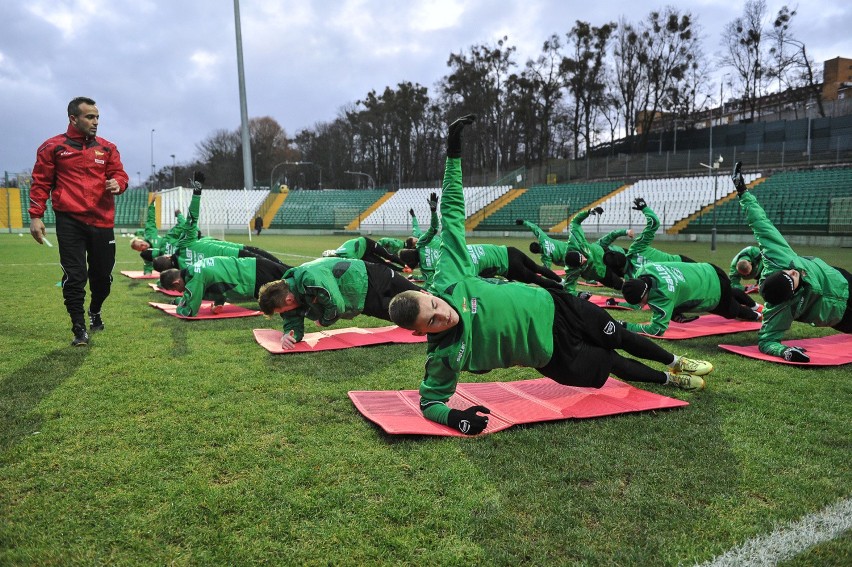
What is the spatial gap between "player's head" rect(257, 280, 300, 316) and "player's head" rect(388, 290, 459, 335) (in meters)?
2.04

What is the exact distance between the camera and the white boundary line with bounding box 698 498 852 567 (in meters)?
2.28

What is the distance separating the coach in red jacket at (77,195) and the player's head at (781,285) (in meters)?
6.96

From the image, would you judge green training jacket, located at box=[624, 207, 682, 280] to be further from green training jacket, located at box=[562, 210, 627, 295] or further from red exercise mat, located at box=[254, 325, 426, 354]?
red exercise mat, located at box=[254, 325, 426, 354]

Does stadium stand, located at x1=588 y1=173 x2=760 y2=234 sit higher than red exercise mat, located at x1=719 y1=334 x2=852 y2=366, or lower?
higher

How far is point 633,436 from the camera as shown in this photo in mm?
3576

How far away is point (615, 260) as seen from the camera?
8.65m

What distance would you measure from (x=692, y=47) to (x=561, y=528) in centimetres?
5302

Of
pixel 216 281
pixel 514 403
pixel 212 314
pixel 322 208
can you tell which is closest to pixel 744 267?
pixel 514 403

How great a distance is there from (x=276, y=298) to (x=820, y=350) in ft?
18.6

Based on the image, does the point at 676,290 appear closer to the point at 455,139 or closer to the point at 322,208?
the point at 455,139

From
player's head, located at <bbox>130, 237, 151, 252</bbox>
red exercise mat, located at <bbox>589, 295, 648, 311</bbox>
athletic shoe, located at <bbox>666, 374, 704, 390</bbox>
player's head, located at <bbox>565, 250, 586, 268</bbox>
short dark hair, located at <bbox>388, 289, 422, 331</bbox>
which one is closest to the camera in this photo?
short dark hair, located at <bbox>388, 289, 422, 331</bbox>

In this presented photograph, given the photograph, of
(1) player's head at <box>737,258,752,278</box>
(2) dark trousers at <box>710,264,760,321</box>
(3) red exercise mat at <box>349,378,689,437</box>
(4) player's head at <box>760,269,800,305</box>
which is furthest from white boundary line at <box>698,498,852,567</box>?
(1) player's head at <box>737,258,752,278</box>

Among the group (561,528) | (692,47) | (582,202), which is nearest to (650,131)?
(692,47)

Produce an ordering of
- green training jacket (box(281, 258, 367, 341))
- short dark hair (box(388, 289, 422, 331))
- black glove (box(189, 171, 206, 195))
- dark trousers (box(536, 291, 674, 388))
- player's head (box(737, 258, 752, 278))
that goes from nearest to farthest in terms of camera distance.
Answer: short dark hair (box(388, 289, 422, 331)) → dark trousers (box(536, 291, 674, 388)) → green training jacket (box(281, 258, 367, 341)) → player's head (box(737, 258, 752, 278)) → black glove (box(189, 171, 206, 195))
